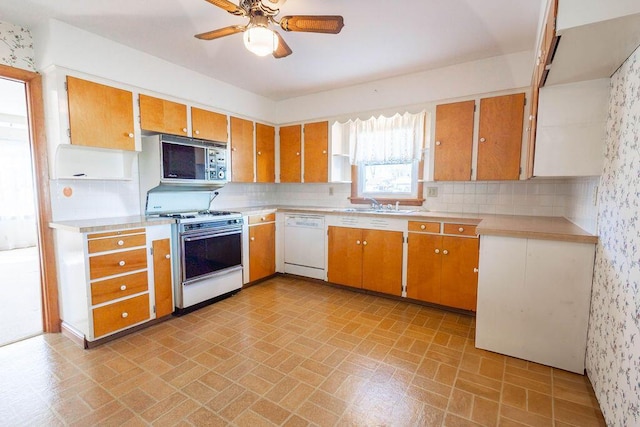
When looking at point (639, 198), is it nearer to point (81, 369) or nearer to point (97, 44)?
point (81, 369)

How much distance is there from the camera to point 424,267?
312 centimetres

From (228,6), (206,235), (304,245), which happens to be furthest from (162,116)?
(304,245)

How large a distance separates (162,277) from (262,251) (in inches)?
53.4

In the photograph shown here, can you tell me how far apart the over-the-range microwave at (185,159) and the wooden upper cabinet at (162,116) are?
5.8 inches

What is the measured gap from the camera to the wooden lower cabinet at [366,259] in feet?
10.9

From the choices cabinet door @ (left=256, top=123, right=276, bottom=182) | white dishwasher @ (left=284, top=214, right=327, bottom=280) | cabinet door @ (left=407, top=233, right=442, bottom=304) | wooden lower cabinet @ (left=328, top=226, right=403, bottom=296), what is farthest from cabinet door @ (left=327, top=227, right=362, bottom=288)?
cabinet door @ (left=256, top=123, right=276, bottom=182)

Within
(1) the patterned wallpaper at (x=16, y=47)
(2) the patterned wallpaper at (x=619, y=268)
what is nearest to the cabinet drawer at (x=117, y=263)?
(1) the patterned wallpaper at (x=16, y=47)

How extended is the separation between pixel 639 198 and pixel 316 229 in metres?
2.97

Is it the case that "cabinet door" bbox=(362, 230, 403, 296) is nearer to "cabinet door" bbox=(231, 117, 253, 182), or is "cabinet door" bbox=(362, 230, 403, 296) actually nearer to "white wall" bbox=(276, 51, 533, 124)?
"white wall" bbox=(276, 51, 533, 124)

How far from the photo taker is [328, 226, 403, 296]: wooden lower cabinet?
3.31 meters

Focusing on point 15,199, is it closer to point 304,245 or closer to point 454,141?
point 304,245

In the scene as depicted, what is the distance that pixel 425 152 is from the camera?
3537 millimetres

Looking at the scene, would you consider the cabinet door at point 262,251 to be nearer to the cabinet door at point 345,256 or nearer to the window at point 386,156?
the cabinet door at point 345,256

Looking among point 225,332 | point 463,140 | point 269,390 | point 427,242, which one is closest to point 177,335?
point 225,332
